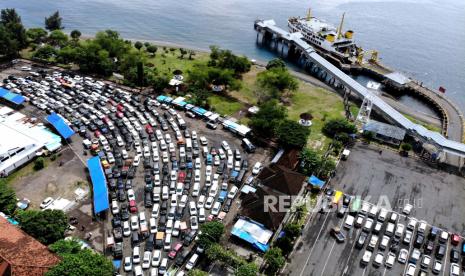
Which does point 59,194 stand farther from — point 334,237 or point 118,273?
point 334,237

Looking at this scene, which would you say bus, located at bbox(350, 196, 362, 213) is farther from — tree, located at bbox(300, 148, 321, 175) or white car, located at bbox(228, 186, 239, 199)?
white car, located at bbox(228, 186, 239, 199)

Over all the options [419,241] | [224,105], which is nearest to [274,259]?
[419,241]

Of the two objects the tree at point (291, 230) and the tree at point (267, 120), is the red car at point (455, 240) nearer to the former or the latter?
the tree at point (291, 230)

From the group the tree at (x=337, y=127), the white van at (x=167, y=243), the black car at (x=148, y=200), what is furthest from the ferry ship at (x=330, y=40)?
the white van at (x=167, y=243)

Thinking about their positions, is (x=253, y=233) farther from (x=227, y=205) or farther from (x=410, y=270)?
(x=410, y=270)

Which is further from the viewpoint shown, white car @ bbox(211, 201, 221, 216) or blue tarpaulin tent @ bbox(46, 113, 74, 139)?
blue tarpaulin tent @ bbox(46, 113, 74, 139)

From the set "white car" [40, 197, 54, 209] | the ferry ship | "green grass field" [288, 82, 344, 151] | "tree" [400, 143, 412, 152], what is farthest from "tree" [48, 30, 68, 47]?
"tree" [400, 143, 412, 152]
